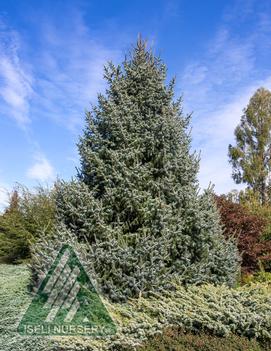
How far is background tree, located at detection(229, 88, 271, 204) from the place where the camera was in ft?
74.2

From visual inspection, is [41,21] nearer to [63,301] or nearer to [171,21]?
[171,21]

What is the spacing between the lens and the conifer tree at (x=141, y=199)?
5.07 metres

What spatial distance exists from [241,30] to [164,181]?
3591 mm

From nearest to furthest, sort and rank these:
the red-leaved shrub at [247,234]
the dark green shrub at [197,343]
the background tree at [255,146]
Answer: the dark green shrub at [197,343], the red-leaved shrub at [247,234], the background tree at [255,146]

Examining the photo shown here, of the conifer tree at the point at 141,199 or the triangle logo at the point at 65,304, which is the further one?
the conifer tree at the point at 141,199

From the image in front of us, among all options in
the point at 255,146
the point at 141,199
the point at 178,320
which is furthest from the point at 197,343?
the point at 255,146

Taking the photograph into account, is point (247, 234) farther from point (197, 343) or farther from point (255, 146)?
point (255, 146)

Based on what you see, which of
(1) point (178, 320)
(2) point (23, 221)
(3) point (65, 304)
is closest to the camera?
(1) point (178, 320)

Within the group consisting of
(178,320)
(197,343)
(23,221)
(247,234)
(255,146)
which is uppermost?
(255,146)

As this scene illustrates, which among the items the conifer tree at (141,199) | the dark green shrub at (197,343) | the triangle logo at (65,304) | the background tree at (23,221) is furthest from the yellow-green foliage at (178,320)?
the background tree at (23,221)

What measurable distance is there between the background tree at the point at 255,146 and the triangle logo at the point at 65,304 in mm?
19093

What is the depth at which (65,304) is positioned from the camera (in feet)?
15.8

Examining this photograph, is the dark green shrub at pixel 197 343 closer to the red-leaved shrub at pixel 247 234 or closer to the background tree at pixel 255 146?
the red-leaved shrub at pixel 247 234

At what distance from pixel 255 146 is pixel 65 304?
2035 centimetres
